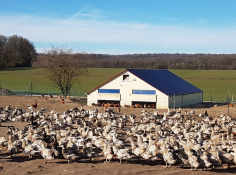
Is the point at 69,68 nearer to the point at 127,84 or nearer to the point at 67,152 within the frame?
the point at 127,84

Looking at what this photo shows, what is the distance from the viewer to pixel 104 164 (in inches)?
624

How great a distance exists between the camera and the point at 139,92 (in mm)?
39625

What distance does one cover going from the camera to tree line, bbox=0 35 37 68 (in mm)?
116688

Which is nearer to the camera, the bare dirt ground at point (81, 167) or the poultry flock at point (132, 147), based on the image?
the bare dirt ground at point (81, 167)

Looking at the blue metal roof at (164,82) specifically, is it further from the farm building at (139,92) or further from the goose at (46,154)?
the goose at (46,154)

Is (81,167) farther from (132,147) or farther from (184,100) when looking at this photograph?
(184,100)

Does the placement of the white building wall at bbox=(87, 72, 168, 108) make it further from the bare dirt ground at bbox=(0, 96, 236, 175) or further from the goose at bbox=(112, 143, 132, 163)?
the goose at bbox=(112, 143, 132, 163)

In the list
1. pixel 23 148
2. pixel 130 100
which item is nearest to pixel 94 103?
pixel 130 100

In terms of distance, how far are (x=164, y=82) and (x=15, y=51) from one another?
89.6 metres

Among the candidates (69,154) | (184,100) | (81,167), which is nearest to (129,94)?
(184,100)

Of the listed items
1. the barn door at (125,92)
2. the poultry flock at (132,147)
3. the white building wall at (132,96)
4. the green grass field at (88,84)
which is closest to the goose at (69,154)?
the poultry flock at (132,147)

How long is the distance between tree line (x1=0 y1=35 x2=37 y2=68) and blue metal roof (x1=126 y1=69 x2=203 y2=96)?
79.9m

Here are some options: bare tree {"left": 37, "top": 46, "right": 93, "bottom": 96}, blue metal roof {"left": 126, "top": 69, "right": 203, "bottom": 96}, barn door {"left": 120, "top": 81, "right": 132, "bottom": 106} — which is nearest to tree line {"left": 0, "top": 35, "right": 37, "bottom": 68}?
bare tree {"left": 37, "top": 46, "right": 93, "bottom": 96}

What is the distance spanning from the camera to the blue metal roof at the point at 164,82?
130 ft
